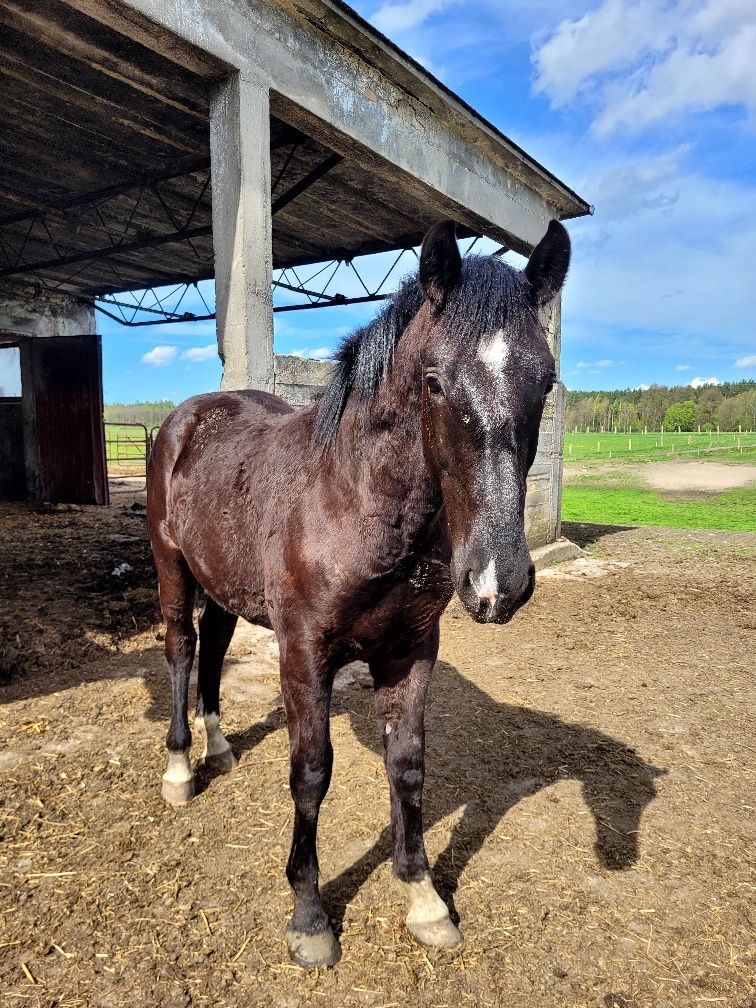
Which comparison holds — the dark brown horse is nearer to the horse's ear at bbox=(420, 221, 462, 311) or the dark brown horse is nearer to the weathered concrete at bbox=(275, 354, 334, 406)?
the horse's ear at bbox=(420, 221, 462, 311)

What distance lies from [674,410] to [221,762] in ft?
403

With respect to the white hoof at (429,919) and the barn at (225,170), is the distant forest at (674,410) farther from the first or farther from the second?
the white hoof at (429,919)

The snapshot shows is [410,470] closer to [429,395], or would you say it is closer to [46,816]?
[429,395]

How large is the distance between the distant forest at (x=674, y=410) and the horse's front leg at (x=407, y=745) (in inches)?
4056

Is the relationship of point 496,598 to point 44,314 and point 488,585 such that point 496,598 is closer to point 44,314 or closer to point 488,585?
point 488,585

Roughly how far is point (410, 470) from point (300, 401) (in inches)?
147

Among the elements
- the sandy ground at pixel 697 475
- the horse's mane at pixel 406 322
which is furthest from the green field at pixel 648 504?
the horse's mane at pixel 406 322

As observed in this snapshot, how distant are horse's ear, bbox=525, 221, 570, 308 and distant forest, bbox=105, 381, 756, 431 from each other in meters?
99.9

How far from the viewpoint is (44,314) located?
13.8 m

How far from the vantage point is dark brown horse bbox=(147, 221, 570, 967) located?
→ 4.88 feet


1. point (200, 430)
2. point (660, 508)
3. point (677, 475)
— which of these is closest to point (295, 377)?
point (200, 430)

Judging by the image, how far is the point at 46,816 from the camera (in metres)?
2.74

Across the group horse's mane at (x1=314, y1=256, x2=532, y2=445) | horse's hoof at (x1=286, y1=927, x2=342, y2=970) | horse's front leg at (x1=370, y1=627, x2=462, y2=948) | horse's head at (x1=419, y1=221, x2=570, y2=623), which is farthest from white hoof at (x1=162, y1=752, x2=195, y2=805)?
horse's head at (x1=419, y1=221, x2=570, y2=623)

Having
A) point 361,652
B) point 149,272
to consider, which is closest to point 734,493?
point 149,272
